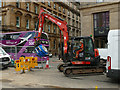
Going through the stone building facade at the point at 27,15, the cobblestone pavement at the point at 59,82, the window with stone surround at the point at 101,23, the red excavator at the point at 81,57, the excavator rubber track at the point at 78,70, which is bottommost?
the cobblestone pavement at the point at 59,82

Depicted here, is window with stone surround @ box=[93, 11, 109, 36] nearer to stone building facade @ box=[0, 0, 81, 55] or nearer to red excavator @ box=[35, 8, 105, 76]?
stone building facade @ box=[0, 0, 81, 55]

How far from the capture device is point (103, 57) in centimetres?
1486

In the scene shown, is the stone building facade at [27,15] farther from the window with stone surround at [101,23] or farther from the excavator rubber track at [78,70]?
the excavator rubber track at [78,70]

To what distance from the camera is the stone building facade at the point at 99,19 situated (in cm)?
2152

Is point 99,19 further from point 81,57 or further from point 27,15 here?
point 27,15

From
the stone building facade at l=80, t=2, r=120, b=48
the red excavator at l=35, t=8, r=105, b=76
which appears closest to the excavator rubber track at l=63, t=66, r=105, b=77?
the red excavator at l=35, t=8, r=105, b=76

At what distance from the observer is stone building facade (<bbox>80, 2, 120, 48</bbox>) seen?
2152 cm

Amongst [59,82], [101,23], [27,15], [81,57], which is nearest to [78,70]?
[81,57]

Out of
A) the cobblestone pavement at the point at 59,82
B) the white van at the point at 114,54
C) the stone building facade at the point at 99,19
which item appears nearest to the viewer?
the white van at the point at 114,54

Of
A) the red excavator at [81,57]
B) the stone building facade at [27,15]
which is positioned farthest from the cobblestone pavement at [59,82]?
the stone building facade at [27,15]

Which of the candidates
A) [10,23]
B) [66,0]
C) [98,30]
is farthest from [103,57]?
[66,0]

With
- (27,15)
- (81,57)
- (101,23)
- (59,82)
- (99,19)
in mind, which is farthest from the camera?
(27,15)

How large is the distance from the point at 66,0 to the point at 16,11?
19269 mm

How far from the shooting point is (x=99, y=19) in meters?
23.3
